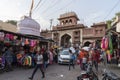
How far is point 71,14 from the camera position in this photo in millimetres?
49188

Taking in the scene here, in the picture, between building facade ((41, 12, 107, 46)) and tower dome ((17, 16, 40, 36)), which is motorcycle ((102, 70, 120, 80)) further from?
building facade ((41, 12, 107, 46))

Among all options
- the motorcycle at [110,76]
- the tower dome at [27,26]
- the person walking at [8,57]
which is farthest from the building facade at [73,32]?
the motorcycle at [110,76]

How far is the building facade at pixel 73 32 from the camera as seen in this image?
4256 centimetres

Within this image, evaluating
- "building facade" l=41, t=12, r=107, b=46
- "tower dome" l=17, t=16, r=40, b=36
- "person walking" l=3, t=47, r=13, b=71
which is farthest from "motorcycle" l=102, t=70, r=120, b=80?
"building facade" l=41, t=12, r=107, b=46

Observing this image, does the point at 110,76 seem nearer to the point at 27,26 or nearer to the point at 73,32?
the point at 27,26

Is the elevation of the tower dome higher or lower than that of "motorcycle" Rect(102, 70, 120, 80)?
higher

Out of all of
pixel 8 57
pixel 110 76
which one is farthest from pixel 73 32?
pixel 110 76

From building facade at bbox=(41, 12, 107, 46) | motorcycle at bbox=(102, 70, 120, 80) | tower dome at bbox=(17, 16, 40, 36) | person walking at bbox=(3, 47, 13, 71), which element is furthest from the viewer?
building facade at bbox=(41, 12, 107, 46)

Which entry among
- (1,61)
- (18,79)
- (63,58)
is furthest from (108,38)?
(1,61)

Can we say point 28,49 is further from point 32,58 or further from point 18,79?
point 18,79

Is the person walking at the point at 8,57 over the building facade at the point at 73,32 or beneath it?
beneath

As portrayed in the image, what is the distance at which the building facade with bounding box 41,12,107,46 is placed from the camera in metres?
42.6

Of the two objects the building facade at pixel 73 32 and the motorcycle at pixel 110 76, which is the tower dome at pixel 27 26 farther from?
the building facade at pixel 73 32

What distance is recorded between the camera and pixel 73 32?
46781 millimetres
